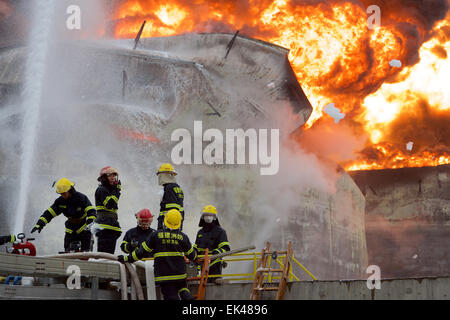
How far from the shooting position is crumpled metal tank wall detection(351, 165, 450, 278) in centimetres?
2714

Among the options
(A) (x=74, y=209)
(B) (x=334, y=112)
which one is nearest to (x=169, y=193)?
(A) (x=74, y=209)

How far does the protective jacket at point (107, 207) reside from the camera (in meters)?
10.4

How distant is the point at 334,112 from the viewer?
25.3 metres

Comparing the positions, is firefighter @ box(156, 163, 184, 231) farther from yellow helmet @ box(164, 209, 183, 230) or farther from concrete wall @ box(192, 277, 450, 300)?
yellow helmet @ box(164, 209, 183, 230)

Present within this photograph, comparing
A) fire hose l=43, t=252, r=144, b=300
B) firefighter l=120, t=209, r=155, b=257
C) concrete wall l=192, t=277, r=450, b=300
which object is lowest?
concrete wall l=192, t=277, r=450, b=300

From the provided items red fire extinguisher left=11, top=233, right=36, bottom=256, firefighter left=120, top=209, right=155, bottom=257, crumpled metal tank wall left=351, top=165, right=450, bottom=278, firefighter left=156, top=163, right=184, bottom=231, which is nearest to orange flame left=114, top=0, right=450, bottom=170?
crumpled metal tank wall left=351, top=165, right=450, bottom=278

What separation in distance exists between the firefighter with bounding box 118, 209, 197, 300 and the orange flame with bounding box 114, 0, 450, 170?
14629 mm

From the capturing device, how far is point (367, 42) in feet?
78.6

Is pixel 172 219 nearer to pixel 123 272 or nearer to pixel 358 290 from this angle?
pixel 123 272

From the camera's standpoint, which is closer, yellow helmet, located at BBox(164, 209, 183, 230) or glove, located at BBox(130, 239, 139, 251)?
yellow helmet, located at BBox(164, 209, 183, 230)

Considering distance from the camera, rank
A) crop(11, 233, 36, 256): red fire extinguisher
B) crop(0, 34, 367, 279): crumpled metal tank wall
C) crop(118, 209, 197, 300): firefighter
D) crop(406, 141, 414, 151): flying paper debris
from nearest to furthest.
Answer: crop(118, 209, 197, 300): firefighter, crop(11, 233, 36, 256): red fire extinguisher, crop(0, 34, 367, 279): crumpled metal tank wall, crop(406, 141, 414, 151): flying paper debris
